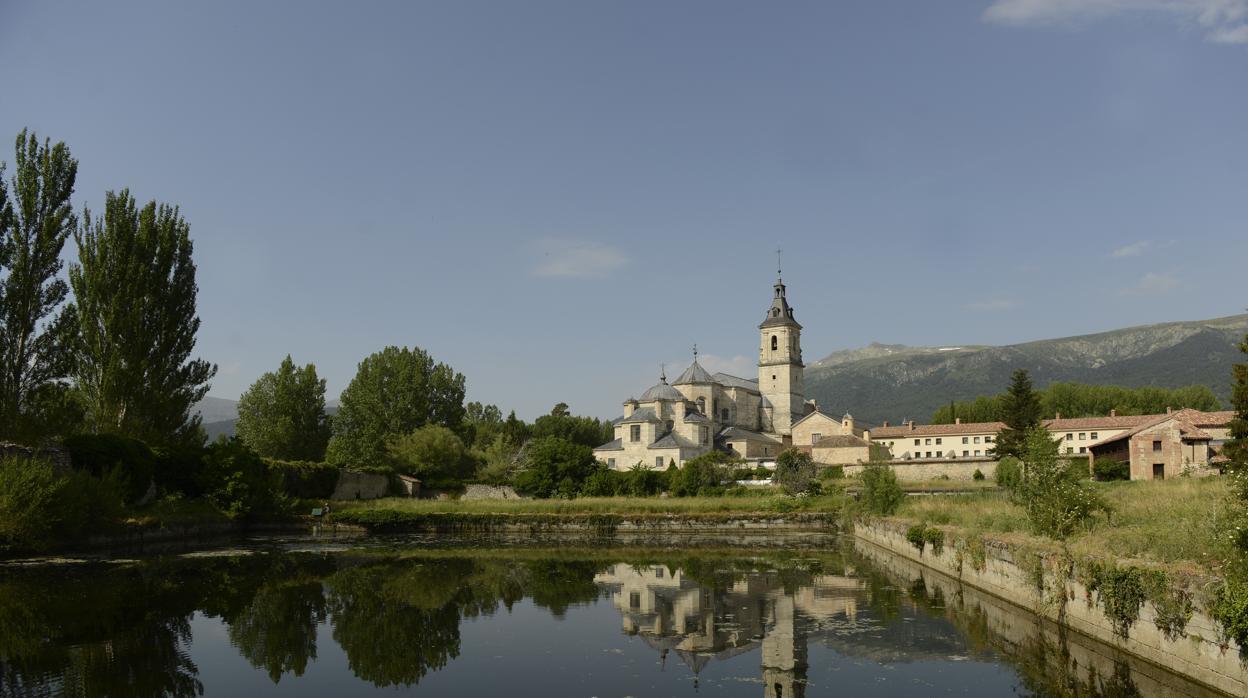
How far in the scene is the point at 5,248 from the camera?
92.5 ft

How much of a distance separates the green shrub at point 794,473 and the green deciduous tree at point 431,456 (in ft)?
60.8

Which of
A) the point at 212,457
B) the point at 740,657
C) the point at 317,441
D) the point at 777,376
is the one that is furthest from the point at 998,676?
the point at 777,376

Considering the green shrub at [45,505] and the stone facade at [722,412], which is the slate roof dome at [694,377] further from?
the green shrub at [45,505]

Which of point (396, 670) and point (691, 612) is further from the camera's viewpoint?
point (691, 612)

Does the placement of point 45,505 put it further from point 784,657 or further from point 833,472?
point 833,472

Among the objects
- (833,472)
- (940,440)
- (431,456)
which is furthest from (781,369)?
(431,456)

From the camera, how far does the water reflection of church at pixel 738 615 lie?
516 inches

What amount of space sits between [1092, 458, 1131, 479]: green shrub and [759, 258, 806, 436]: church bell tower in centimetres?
3267

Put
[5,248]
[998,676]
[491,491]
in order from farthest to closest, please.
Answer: [491,491], [5,248], [998,676]

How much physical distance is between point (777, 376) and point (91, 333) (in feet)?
185

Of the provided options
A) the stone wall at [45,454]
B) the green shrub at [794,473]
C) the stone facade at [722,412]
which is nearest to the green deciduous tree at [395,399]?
the stone facade at [722,412]

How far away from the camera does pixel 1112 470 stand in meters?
43.7

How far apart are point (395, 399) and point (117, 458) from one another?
117 ft

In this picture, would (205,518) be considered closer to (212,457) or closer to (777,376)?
(212,457)
